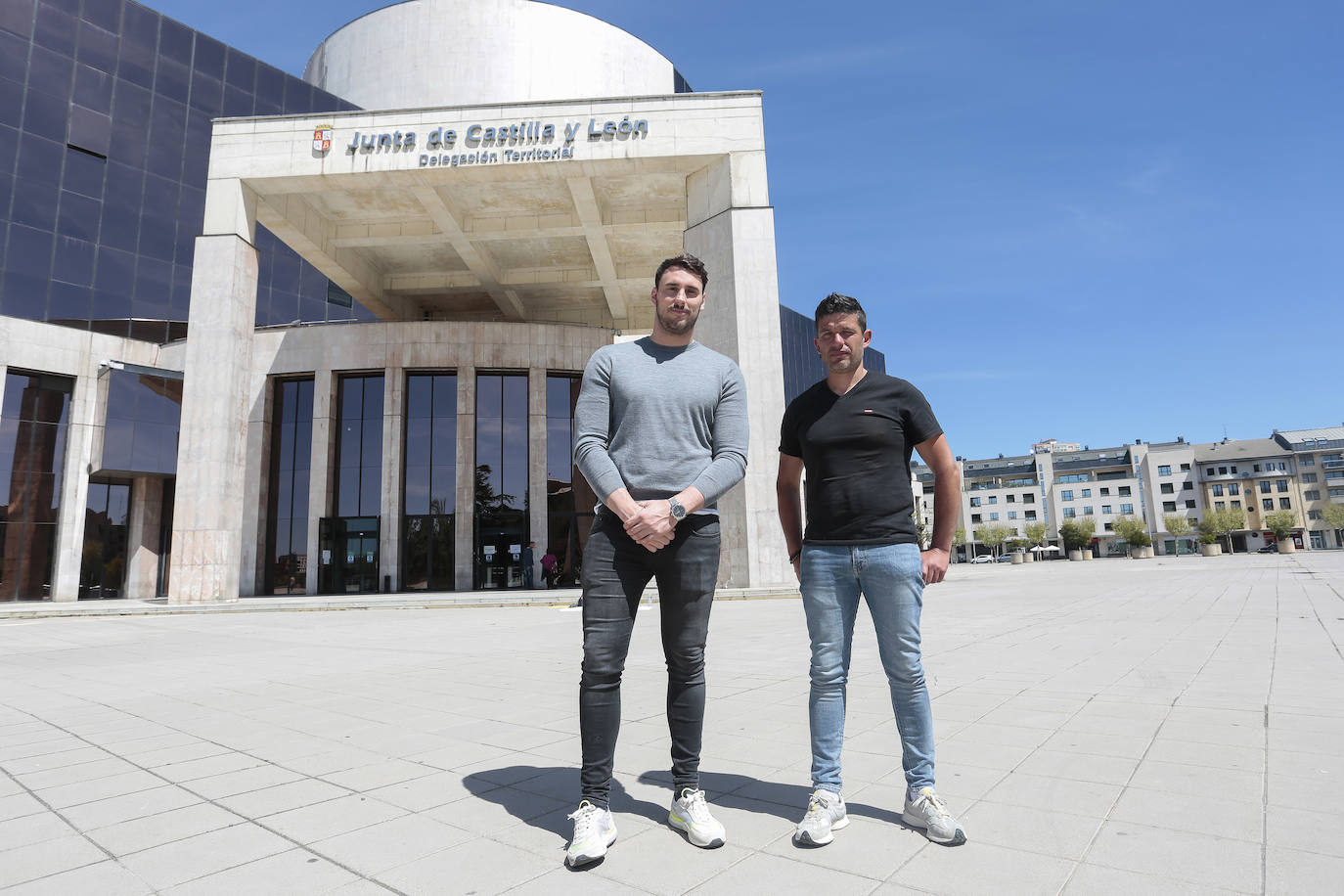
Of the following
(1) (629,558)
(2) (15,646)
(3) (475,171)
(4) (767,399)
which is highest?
(3) (475,171)

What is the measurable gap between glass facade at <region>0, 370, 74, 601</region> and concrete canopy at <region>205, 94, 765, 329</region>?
9392mm

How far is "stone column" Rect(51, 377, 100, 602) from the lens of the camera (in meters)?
23.5

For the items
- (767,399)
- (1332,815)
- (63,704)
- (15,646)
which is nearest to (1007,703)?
(1332,815)

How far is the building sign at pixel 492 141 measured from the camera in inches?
775

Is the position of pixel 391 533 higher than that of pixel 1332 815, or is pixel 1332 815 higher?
pixel 391 533

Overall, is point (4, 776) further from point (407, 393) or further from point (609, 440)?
point (407, 393)

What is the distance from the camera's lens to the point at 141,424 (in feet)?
80.6

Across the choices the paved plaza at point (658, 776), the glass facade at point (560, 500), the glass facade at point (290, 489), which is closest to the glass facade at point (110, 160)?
the glass facade at point (290, 489)

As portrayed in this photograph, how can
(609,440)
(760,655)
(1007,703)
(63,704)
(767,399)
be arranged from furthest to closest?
(767,399)
(760,655)
(63,704)
(1007,703)
(609,440)

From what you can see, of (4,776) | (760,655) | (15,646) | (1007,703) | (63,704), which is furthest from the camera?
(15,646)

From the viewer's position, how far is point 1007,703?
473 centimetres

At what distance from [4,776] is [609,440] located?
3405 mm

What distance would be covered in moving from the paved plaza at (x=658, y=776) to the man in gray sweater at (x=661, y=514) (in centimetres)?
36

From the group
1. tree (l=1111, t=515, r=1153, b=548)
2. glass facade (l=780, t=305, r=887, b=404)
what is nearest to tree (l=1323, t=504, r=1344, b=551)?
tree (l=1111, t=515, r=1153, b=548)
